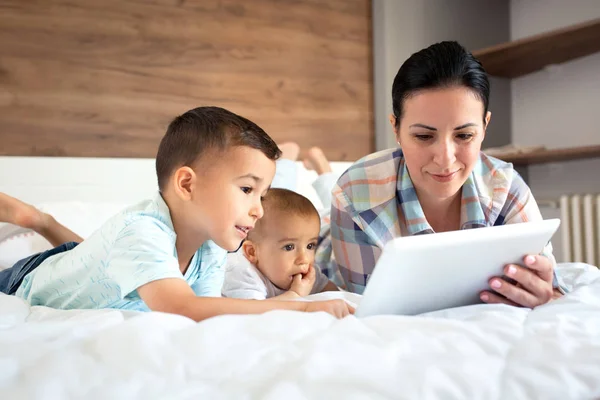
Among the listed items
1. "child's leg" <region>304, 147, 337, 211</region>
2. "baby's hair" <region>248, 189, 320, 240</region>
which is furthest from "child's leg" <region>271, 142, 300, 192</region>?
"baby's hair" <region>248, 189, 320, 240</region>

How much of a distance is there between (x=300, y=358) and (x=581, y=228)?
2628mm

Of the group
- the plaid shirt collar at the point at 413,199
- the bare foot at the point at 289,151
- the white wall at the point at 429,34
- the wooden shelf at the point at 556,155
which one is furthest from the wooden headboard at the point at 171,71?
the plaid shirt collar at the point at 413,199

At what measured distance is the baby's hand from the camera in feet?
4.68

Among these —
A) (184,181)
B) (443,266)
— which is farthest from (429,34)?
(443,266)

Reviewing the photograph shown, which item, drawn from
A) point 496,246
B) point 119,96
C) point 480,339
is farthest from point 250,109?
point 480,339

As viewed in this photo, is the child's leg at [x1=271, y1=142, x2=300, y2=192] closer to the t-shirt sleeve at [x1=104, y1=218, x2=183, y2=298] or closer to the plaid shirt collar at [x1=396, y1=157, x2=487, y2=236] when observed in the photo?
the plaid shirt collar at [x1=396, y1=157, x2=487, y2=236]

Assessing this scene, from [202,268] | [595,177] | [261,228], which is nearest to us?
[202,268]

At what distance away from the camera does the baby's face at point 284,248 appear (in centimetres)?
145

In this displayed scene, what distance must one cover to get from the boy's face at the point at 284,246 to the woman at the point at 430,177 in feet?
0.34

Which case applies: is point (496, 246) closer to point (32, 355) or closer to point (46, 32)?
point (32, 355)

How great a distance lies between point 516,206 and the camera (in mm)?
1312

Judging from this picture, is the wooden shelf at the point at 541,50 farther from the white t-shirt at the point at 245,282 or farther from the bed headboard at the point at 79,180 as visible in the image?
the white t-shirt at the point at 245,282

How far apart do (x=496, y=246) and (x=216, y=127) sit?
527 millimetres

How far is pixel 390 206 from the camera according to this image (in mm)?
1393
